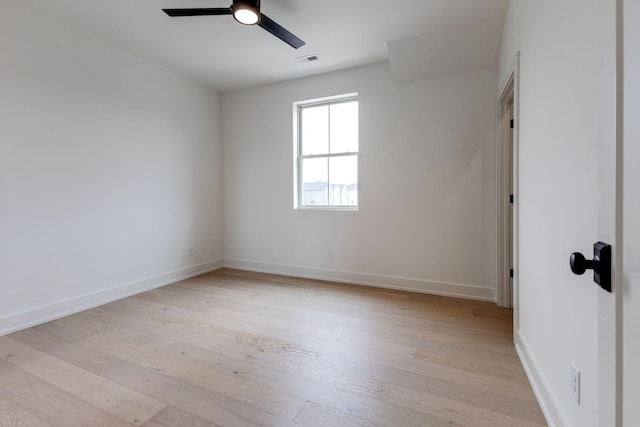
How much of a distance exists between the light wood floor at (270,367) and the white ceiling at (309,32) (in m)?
2.72

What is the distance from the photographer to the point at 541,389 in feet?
5.17

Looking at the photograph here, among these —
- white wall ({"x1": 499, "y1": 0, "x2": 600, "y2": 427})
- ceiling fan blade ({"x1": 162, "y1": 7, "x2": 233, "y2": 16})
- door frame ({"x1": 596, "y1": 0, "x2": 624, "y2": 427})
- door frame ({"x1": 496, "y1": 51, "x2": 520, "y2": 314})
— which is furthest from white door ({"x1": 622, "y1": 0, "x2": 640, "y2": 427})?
door frame ({"x1": 496, "y1": 51, "x2": 520, "y2": 314})

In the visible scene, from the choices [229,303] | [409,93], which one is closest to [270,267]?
[229,303]

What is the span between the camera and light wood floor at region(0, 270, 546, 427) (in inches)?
59.3

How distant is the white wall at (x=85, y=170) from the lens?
8.11ft

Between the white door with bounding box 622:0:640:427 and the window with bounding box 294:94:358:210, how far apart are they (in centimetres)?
328

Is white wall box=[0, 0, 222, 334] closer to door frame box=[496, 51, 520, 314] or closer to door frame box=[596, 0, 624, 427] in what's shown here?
door frame box=[596, 0, 624, 427]

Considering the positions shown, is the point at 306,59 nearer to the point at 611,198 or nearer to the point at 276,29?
the point at 276,29

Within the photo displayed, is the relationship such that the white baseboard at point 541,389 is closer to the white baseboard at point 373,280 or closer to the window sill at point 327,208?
the white baseboard at point 373,280

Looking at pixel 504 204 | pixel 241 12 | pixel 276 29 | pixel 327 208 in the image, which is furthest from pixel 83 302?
pixel 504 204

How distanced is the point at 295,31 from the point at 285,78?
115cm

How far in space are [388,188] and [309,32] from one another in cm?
195

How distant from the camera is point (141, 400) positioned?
1.61 m

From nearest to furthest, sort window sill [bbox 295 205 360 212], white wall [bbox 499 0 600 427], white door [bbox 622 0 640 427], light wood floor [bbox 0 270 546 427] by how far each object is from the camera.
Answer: white door [bbox 622 0 640 427], white wall [bbox 499 0 600 427], light wood floor [bbox 0 270 546 427], window sill [bbox 295 205 360 212]
